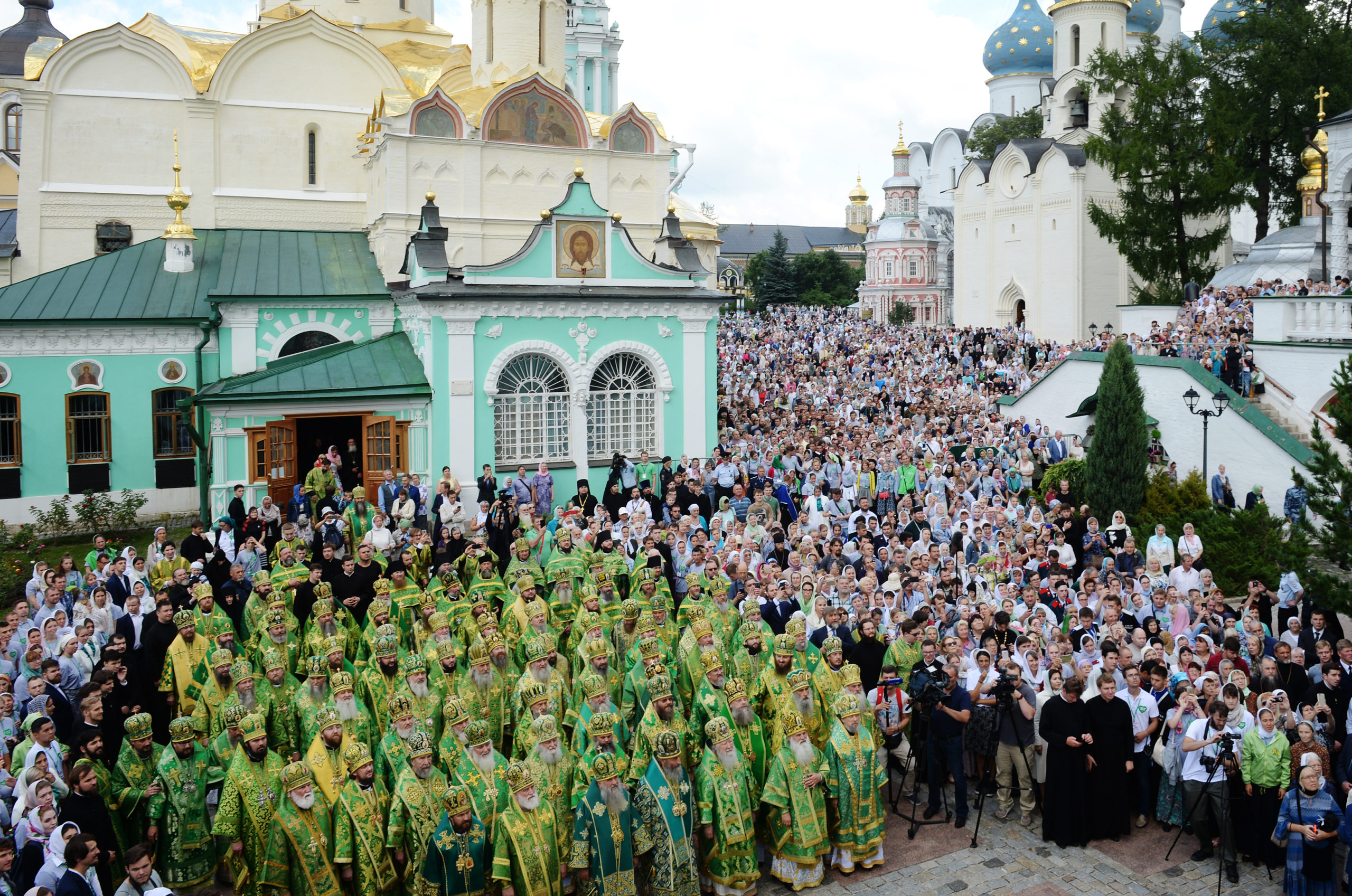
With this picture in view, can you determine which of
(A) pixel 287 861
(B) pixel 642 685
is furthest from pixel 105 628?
(B) pixel 642 685

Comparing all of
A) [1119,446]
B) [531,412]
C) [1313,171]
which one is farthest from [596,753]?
[1313,171]

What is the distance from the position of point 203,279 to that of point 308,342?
226 cm

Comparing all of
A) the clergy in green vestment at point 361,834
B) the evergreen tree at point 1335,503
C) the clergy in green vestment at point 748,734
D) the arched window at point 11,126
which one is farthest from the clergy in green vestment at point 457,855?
the arched window at point 11,126

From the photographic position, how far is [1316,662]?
32.2 ft

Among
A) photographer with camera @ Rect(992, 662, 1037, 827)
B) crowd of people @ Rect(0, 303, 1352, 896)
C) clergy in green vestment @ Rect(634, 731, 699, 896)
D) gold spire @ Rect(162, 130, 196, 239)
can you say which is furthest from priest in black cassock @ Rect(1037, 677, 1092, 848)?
gold spire @ Rect(162, 130, 196, 239)

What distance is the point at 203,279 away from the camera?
67.9ft

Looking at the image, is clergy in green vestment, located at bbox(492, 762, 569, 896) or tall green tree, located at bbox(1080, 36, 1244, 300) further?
tall green tree, located at bbox(1080, 36, 1244, 300)

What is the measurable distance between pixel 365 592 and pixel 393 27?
19816mm

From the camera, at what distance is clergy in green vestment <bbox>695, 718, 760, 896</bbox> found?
746 cm

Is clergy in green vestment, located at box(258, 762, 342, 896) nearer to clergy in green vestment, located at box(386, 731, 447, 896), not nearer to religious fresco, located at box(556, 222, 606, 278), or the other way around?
clergy in green vestment, located at box(386, 731, 447, 896)

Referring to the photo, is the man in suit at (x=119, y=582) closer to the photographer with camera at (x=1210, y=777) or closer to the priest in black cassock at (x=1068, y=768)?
the priest in black cassock at (x=1068, y=768)

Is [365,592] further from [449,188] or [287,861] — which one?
[449,188]

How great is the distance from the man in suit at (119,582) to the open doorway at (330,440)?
699 cm

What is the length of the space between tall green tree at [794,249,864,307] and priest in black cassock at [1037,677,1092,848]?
6722cm
